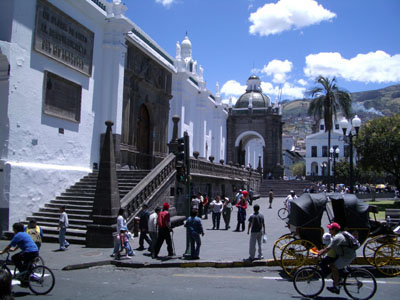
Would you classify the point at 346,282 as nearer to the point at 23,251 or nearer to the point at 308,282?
the point at 308,282

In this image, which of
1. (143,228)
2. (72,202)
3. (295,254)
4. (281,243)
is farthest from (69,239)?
(295,254)

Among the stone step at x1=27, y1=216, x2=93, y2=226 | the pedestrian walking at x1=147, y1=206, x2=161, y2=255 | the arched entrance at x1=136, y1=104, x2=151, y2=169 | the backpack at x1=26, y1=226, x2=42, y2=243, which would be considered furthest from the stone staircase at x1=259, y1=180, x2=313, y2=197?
the backpack at x1=26, y1=226, x2=42, y2=243

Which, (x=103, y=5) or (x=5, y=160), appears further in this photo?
(x=103, y=5)

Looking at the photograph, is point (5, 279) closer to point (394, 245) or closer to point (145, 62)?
point (394, 245)

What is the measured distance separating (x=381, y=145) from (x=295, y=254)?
21.2 m

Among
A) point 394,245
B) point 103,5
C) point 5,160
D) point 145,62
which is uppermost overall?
point 103,5

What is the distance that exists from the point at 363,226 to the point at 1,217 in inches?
449

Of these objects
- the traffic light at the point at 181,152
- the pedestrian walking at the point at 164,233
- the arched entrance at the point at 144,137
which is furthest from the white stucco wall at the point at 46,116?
the traffic light at the point at 181,152

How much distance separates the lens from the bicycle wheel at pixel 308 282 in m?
6.95

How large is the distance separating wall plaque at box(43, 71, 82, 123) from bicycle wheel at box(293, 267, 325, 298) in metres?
12.1

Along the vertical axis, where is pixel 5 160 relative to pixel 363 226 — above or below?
above

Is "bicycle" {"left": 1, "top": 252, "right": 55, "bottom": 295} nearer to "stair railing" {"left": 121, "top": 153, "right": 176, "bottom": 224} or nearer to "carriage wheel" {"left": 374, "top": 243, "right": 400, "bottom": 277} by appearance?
"stair railing" {"left": 121, "top": 153, "right": 176, "bottom": 224}

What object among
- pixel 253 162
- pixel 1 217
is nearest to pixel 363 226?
pixel 1 217

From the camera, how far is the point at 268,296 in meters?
7.01
